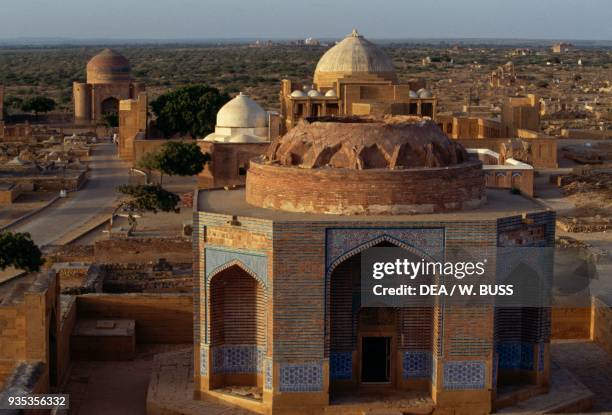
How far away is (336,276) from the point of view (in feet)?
42.8

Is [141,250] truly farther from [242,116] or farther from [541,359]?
[242,116]

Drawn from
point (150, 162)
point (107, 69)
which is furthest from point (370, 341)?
point (107, 69)

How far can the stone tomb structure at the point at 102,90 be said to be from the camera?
186ft

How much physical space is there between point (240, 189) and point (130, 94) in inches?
1692

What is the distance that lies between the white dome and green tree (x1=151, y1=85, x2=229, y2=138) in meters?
5.83

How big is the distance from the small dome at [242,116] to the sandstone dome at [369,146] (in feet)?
70.0

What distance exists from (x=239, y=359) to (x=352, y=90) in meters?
23.8

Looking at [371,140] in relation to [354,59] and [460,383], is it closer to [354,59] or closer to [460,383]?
[460,383]

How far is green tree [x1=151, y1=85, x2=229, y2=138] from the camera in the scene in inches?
1678

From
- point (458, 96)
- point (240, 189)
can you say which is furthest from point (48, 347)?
point (458, 96)

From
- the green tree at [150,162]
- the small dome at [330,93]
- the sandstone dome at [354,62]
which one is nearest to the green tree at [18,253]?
the green tree at [150,162]

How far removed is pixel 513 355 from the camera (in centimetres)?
1370

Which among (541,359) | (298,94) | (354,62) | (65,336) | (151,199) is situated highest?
(354,62)

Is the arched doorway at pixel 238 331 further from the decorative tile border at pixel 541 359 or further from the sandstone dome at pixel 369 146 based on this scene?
the decorative tile border at pixel 541 359
